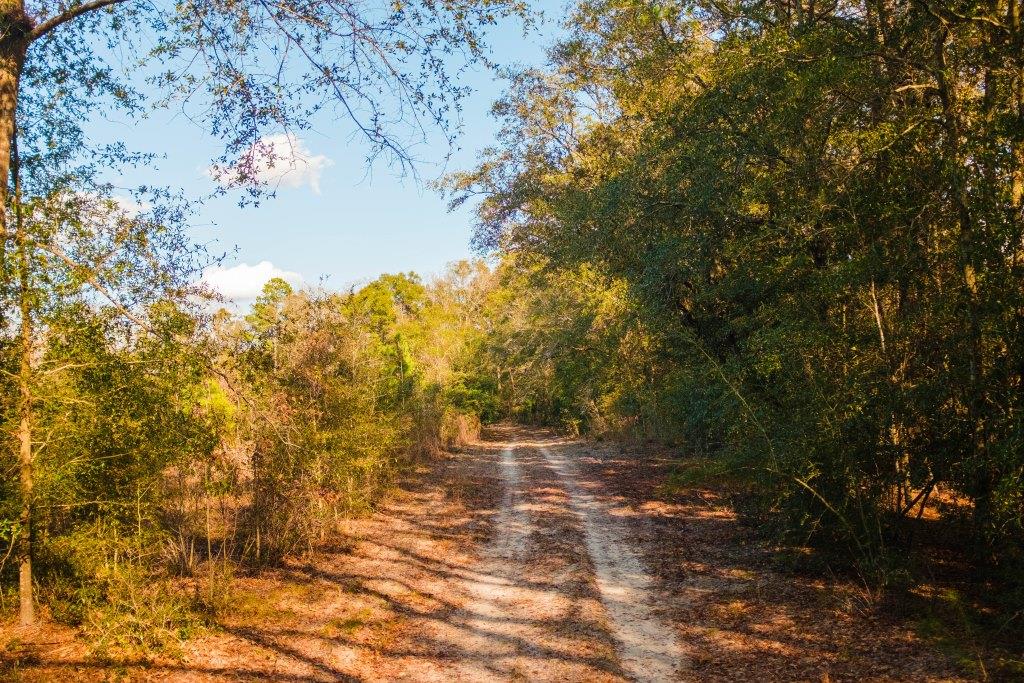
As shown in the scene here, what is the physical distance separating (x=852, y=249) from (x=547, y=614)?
20.2 feet

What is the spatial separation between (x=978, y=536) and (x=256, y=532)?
999 cm

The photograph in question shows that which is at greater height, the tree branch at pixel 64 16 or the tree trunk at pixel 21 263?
the tree branch at pixel 64 16

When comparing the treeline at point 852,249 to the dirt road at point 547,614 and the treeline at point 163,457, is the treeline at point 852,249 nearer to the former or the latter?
the dirt road at point 547,614

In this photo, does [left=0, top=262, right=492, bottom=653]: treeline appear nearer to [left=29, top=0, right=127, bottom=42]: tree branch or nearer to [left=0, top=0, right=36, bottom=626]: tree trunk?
[left=0, top=0, right=36, bottom=626]: tree trunk

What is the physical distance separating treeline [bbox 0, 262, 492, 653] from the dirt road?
70 centimetres

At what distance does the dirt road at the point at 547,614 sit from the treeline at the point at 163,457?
0.70 meters

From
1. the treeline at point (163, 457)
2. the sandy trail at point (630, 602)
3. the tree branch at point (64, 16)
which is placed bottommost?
the sandy trail at point (630, 602)

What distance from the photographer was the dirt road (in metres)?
7.29

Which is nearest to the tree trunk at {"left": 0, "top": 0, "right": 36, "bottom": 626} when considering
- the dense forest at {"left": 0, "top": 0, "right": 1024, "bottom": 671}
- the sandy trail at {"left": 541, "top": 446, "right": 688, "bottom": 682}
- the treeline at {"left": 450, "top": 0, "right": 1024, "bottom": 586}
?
the dense forest at {"left": 0, "top": 0, "right": 1024, "bottom": 671}

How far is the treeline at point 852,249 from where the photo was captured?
7281 millimetres

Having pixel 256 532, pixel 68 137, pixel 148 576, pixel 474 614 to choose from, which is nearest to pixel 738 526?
pixel 474 614

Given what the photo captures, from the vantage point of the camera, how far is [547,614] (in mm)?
9086

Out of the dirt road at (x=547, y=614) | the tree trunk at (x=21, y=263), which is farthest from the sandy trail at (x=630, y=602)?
the tree trunk at (x=21, y=263)

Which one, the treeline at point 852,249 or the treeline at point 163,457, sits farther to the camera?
the treeline at point 163,457
